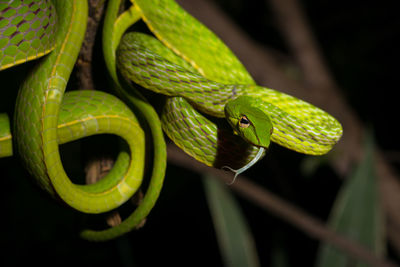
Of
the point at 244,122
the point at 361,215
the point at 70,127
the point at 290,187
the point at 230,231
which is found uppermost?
the point at 244,122

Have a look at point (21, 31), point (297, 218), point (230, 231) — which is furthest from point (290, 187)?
point (21, 31)


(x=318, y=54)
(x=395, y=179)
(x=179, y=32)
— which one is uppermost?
(x=179, y=32)

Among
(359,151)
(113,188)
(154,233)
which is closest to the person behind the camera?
(113,188)

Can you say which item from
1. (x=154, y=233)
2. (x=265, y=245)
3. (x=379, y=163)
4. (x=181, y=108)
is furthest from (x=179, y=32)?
(x=265, y=245)

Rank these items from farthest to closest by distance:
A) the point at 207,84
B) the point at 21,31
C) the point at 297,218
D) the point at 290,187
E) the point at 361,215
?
the point at 290,187
the point at 297,218
the point at 361,215
the point at 207,84
the point at 21,31

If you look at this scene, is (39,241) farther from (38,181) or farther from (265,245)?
(38,181)

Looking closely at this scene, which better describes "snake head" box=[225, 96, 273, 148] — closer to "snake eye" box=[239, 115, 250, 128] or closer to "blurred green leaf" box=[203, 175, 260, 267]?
"snake eye" box=[239, 115, 250, 128]

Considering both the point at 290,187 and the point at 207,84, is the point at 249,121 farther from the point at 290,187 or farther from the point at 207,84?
the point at 290,187
